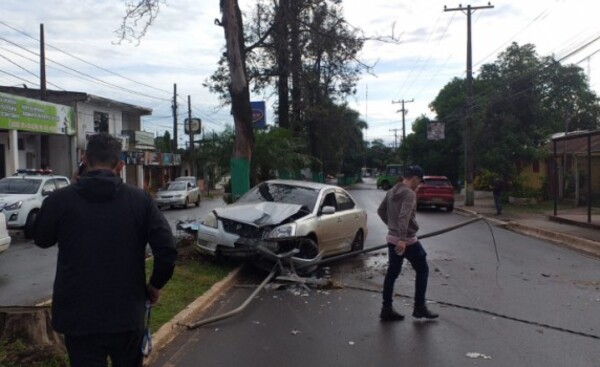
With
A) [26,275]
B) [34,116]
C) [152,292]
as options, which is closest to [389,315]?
[152,292]

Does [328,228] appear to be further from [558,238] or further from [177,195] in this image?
[177,195]

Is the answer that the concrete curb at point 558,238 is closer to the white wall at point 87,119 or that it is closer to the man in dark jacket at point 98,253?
the man in dark jacket at point 98,253

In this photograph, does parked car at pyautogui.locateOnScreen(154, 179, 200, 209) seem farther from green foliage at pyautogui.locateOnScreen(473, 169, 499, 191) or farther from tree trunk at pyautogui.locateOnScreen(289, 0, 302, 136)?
green foliage at pyautogui.locateOnScreen(473, 169, 499, 191)

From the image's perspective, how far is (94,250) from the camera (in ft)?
10.1

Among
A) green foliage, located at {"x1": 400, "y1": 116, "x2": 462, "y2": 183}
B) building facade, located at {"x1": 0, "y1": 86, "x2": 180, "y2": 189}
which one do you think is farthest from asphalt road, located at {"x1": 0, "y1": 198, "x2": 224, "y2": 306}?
green foliage, located at {"x1": 400, "y1": 116, "x2": 462, "y2": 183}

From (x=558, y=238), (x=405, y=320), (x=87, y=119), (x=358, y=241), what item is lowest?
(x=558, y=238)

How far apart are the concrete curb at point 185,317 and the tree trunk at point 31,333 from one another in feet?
2.71

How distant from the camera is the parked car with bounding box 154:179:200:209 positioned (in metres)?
29.7

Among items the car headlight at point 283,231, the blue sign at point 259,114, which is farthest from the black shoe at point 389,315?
the blue sign at point 259,114

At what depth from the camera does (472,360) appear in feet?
17.7

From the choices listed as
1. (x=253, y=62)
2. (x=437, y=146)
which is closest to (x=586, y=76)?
(x=437, y=146)

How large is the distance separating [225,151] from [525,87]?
778 inches

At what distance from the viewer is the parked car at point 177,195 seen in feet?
97.4

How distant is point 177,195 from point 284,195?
1966cm
